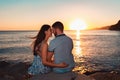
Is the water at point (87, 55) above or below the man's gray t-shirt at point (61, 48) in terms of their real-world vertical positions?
below

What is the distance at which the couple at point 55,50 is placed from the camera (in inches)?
313

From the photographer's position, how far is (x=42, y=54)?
808 cm

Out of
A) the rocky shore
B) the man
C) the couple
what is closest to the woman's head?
the couple

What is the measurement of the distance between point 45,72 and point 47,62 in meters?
0.50

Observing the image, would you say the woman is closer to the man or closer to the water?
the man

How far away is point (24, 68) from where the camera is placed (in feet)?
67.1

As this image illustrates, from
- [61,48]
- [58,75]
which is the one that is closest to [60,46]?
[61,48]

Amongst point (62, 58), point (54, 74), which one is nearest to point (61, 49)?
point (62, 58)

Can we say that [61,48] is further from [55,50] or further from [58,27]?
[58,27]

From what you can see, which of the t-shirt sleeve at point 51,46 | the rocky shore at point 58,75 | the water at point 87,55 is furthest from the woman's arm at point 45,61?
the water at point 87,55

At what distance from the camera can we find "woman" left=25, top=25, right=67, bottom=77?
8.07 metres

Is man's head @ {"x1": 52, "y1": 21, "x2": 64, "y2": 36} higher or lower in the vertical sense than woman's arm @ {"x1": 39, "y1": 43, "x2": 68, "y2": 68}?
higher

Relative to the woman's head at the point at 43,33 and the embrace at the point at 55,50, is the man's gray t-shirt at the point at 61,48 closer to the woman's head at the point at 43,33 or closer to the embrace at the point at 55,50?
the embrace at the point at 55,50

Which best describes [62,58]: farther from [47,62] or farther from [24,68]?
[24,68]
